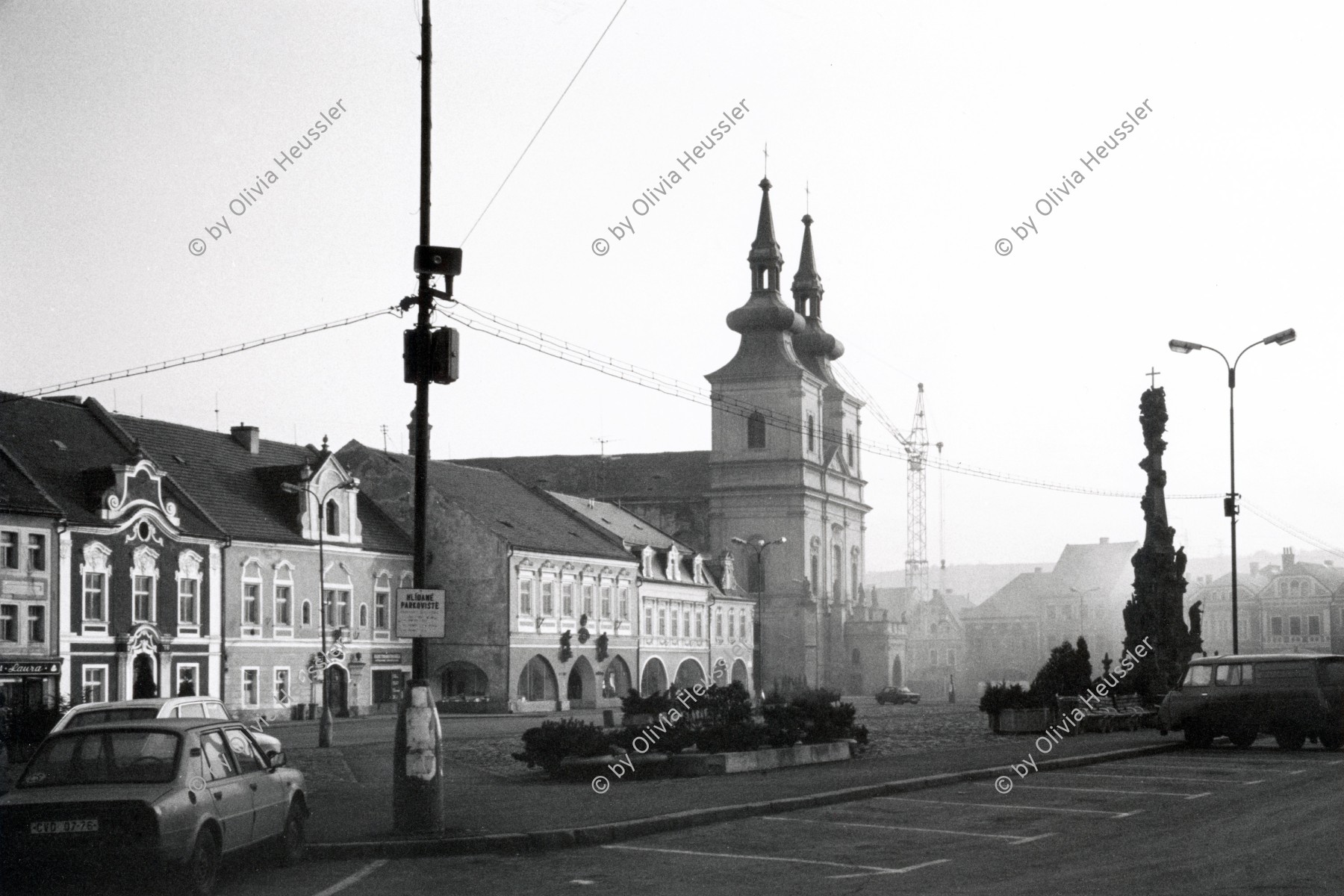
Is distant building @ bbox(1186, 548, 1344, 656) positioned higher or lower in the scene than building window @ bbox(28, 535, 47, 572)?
lower

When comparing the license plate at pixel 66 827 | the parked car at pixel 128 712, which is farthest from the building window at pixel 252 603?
the license plate at pixel 66 827

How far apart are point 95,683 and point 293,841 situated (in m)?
36.9

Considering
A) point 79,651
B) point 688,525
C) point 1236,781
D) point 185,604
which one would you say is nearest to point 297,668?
point 185,604

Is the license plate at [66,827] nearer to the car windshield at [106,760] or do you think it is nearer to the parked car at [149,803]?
the parked car at [149,803]

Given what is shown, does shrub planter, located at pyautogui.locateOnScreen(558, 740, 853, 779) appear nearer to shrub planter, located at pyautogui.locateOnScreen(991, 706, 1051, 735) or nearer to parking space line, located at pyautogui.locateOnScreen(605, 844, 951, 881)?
parking space line, located at pyautogui.locateOnScreen(605, 844, 951, 881)

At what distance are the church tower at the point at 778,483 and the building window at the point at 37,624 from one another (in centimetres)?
6448

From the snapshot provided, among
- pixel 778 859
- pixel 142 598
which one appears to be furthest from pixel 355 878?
pixel 142 598

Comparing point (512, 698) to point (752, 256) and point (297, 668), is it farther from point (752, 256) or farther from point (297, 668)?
point (752, 256)

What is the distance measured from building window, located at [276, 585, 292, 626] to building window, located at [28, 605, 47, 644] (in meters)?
11.8

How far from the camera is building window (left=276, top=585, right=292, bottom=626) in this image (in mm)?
57719

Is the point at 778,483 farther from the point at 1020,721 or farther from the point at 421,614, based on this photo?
the point at 421,614

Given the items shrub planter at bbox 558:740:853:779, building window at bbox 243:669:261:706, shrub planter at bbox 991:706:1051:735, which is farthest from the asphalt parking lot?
building window at bbox 243:669:261:706

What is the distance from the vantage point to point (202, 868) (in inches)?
498

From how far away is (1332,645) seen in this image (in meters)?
116
